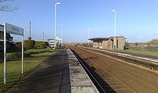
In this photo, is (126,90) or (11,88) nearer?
(11,88)

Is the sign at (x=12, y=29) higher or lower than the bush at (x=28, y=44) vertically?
higher

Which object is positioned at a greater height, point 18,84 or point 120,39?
point 120,39

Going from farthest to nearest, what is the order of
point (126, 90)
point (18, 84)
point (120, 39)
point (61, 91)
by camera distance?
point (120, 39) < point (126, 90) < point (18, 84) < point (61, 91)

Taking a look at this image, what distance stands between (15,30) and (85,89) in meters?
4.80

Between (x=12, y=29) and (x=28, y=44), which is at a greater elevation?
(x=12, y=29)

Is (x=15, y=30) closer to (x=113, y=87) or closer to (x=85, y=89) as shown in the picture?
(x=85, y=89)

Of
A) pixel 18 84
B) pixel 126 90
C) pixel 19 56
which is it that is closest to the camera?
pixel 18 84

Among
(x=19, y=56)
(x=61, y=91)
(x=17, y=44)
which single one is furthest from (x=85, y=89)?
(x=17, y=44)

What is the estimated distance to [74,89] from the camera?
282 inches

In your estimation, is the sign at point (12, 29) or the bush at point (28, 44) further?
the bush at point (28, 44)

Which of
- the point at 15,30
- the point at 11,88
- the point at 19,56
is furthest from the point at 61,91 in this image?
the point at 19,56

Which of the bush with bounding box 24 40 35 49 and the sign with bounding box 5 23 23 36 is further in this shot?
the bush with bounding box 24 40 35 49

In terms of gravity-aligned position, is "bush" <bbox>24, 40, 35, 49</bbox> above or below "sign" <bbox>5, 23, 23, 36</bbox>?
below

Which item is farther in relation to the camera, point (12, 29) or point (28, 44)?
point (28, 44)
